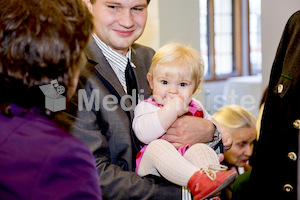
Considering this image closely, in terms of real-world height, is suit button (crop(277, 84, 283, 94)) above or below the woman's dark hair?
Result: below

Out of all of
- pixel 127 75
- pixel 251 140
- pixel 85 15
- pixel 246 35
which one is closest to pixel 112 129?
pixel 127 75

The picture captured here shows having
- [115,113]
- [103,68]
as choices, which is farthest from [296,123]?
[103,68]

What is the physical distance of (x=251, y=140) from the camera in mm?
3158

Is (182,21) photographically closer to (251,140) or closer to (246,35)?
(251,140)

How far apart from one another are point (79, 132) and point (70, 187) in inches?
26.9

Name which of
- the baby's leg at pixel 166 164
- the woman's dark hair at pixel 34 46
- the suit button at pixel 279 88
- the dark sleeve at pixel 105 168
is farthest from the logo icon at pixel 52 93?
the suit button at pixel 279 88

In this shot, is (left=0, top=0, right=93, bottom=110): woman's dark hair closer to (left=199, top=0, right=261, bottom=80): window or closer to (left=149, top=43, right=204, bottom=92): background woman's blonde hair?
(left=149, top=43, right=204, bottom=92): background woman's blonde hair

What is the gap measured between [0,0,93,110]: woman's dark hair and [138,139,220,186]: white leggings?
2.62 feet

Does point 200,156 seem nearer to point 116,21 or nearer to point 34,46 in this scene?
point 116,21

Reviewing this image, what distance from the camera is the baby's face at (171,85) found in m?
2.09

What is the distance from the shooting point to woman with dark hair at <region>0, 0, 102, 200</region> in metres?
1.05

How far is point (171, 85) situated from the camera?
2.11 metres

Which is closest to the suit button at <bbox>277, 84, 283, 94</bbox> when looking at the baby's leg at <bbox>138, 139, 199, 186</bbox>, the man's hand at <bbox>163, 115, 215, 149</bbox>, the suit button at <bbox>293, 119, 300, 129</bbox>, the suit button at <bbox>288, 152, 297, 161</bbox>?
the suit button at <bbox>293, 119, 300, 129</bbox>

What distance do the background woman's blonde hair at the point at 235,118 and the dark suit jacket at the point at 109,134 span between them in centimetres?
130
